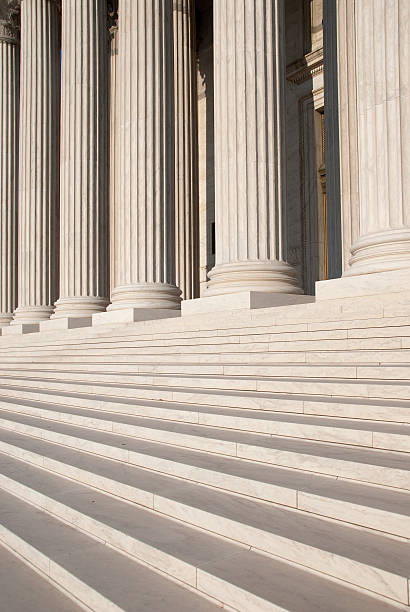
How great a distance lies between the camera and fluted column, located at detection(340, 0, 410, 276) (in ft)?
69.9

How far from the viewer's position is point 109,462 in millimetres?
14414

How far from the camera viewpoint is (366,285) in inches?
843

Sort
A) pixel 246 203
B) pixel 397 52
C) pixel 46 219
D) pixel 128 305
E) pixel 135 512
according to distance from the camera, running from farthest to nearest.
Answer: pixel 46 219 < pixel 128 305 < pixel 246 203 < pixel 397 52 < pixel 135 512

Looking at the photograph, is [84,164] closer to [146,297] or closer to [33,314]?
[146,297]

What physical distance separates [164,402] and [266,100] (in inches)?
670

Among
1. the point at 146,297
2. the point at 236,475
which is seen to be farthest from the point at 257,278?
the point at 236,475

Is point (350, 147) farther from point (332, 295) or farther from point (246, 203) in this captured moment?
point (332, 295)

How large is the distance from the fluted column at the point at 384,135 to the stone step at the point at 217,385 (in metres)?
7.36

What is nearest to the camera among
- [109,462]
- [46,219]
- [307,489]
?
[307,489]

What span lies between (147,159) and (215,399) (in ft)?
76.1

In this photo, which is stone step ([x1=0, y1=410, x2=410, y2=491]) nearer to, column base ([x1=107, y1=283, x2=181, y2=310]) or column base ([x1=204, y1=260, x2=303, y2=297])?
column base ([x1=204, y1=260, x2=303, y2=297])

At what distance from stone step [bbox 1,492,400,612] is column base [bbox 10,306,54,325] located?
132 ft

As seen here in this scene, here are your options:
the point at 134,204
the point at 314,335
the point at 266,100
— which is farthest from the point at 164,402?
the point at 134,204

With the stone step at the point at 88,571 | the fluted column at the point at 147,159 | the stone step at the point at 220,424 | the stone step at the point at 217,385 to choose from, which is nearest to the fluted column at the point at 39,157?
the fluted column at the point at 147,159
